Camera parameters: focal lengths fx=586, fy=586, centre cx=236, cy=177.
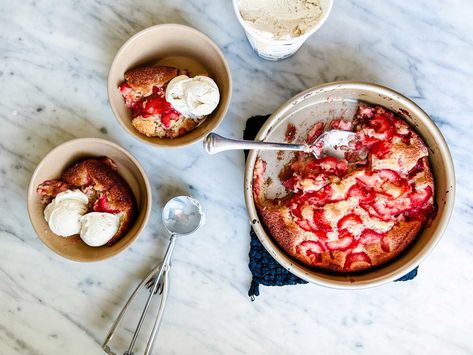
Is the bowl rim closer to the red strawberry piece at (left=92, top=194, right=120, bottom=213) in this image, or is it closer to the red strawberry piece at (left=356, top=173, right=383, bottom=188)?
the red strawberry piece at (left=356, top=173, right=383, bottom=188)

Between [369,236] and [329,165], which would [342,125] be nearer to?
[329,165]

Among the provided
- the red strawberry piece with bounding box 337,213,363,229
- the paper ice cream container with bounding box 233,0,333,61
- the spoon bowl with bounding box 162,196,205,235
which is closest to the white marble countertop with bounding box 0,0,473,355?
the spoon bowl with bounding box 162,196,205,235

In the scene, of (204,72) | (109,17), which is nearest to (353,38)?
(204,72)

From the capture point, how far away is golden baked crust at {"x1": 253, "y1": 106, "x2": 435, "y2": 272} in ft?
5.07

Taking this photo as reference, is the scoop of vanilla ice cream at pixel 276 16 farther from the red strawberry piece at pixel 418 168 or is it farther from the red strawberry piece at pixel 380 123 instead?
the red strawberry piece at pixel 418 168

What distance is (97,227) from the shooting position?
1556 millimetres

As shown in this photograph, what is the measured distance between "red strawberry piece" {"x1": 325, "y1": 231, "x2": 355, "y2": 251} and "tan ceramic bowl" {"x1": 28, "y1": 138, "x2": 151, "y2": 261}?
0.50m

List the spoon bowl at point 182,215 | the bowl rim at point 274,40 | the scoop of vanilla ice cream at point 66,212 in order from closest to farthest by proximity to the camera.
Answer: the bowl rim at point 274,40
the scoop of vanilla ice cream at point 66,212
the spoon bowl at point 182,215

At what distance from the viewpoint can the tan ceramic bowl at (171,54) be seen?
157 cm

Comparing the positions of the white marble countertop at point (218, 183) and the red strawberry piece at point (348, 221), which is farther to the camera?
the white marble countertop at point (218, 183)

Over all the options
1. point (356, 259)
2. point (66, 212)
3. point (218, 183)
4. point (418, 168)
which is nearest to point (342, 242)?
point (356, 259)

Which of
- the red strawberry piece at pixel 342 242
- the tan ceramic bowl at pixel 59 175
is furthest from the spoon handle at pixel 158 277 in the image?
the red strawberry piece at pixel 342 242

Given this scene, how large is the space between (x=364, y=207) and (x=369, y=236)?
0.08 meters

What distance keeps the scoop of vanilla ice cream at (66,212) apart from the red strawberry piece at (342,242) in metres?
0.68
